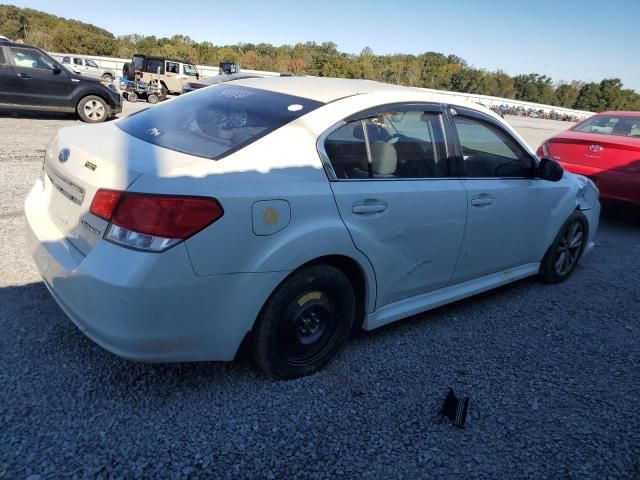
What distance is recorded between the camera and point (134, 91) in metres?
19.4

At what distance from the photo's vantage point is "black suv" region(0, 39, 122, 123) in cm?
1081

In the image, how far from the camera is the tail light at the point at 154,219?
6.85ft

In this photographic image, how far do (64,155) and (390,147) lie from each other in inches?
71.5

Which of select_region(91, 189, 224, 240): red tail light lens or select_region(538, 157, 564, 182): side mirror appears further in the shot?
select_region(538, 157, 564, 182): side mirror

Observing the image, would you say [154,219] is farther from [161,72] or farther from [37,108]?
[161,72]

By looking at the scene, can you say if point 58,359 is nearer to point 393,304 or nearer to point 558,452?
point 393,304

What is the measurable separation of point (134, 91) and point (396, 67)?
2649 inches

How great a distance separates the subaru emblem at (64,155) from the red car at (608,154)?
21.1ft

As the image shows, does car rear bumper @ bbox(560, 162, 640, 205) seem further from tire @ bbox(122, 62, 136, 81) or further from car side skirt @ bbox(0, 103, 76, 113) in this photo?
tire @ bbox(122, 62, 136, 81)

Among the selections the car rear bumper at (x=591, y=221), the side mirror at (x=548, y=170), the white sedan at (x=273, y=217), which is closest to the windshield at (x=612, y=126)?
the car rear bumper at (x=591, y=221)

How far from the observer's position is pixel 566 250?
180 inches

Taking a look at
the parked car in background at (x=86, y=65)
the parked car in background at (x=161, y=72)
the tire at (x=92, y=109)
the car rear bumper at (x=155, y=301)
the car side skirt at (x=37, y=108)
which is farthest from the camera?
the parked car in background at (x=86, y=65)

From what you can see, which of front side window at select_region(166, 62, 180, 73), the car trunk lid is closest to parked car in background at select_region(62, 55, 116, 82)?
front side window at select_region(166, 62, 180, 73)

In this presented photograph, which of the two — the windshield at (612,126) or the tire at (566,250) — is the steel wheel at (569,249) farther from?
the windshield at (612,126)
